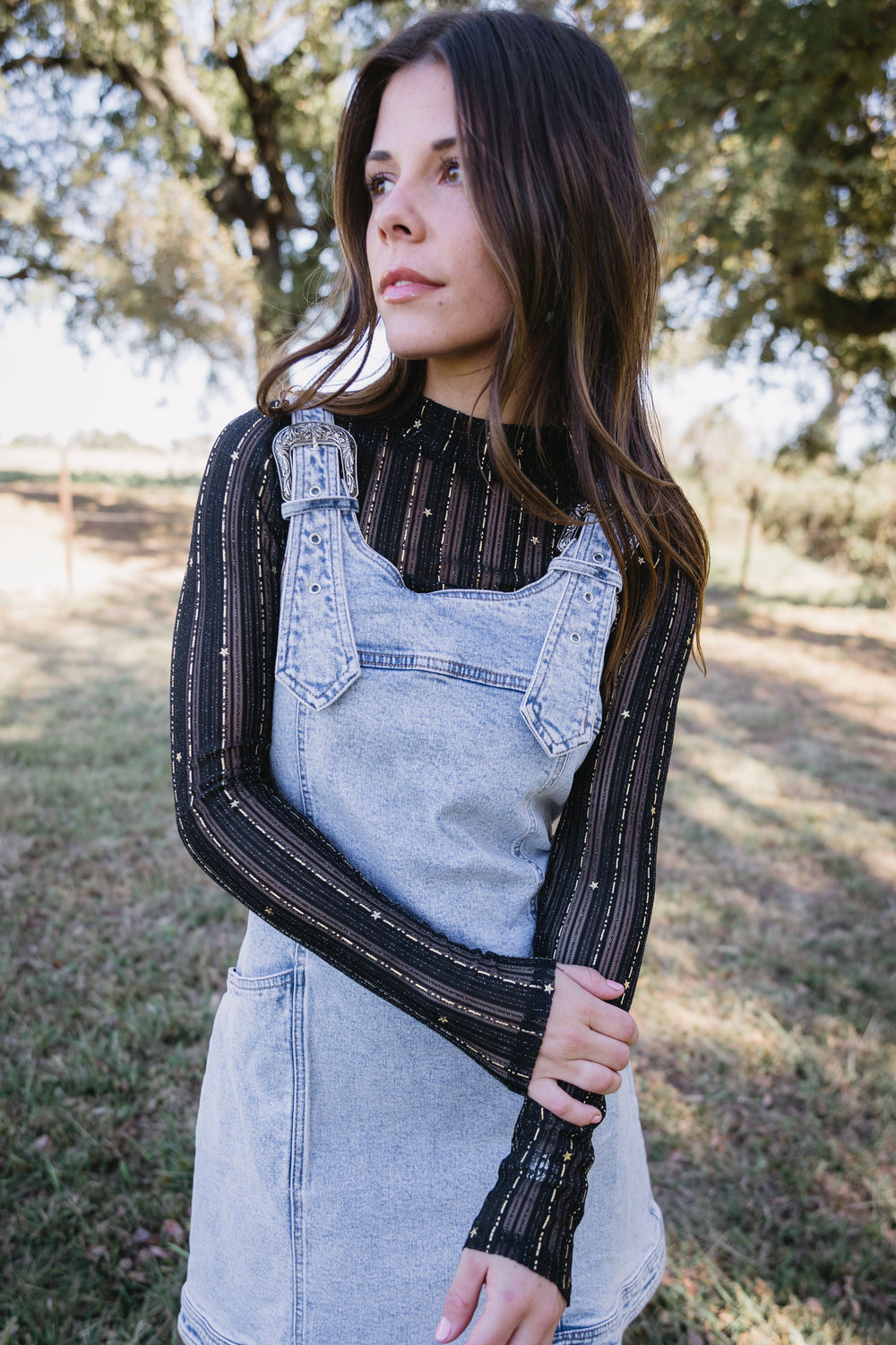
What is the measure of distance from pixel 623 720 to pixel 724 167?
7.65 m

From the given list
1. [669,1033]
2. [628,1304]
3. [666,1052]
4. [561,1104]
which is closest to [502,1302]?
[561,1104]

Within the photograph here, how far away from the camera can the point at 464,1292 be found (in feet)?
3.18

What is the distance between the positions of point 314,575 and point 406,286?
39 cm

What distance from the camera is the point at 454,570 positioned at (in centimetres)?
122

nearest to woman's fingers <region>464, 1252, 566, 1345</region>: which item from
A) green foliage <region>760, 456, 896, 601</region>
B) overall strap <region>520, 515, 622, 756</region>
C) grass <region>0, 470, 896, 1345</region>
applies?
overall strap <region>520, 515, 622, 756</region>

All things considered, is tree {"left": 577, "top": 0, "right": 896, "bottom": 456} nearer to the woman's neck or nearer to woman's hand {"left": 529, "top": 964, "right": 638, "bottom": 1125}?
the woman's neck

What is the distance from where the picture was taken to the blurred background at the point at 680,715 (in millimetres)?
2549

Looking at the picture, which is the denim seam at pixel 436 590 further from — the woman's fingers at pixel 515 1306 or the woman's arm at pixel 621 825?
the woman's fingers at pixel 515 1306

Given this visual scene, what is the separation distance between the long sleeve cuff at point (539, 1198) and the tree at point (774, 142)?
532 cm

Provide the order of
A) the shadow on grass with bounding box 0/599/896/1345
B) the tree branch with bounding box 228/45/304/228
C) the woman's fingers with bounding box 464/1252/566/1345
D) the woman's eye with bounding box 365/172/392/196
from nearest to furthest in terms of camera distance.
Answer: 1. the woman's fingers with bounding box 464/1252/566/1345
2. the woman's eye with bounding box 365/172/392/196
3. the shadow on grass with bounding box 0/599/896/1345
4. the tree branch with bounding box 228/45/304/228

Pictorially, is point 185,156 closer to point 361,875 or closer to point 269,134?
point 269,134

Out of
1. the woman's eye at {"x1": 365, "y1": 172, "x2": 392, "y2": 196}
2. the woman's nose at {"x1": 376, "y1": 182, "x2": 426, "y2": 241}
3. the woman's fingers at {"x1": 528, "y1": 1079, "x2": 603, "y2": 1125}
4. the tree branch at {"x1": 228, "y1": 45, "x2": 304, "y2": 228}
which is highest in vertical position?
the tree branch at {"x1": 228, "y1": 45, "x2": 304, "y2": 228}

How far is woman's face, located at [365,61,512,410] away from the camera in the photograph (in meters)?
1.15

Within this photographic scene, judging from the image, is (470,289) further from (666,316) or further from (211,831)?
(666,316)
